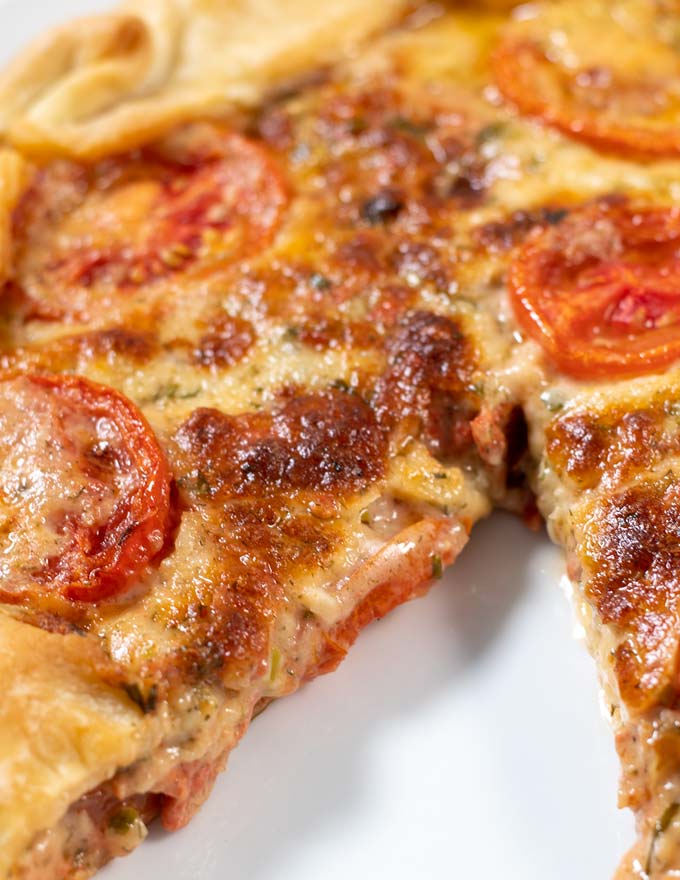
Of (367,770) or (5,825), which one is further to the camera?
(367,770)

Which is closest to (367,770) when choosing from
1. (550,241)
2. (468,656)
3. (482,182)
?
(468,656)

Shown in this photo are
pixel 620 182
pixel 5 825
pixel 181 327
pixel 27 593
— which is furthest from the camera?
pixel 620 182

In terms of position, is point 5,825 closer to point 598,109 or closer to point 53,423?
point 53,423

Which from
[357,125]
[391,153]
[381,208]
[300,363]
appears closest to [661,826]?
[300,363]

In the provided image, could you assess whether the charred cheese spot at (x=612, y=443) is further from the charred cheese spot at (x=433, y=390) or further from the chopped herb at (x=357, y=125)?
the chopped herb at (x=357, y=125)

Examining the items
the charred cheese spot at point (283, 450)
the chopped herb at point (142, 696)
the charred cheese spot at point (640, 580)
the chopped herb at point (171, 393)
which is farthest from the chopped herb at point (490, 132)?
the chopped herb at point (142, 696)

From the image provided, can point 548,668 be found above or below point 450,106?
below

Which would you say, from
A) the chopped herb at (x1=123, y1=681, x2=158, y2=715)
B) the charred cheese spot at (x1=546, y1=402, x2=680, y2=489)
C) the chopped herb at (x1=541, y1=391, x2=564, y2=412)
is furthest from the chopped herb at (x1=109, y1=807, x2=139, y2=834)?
the chopped herb at (x1=541, y1=391, x2=564, y2=412)

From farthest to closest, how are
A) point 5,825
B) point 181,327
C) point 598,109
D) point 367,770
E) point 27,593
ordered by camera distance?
point 598,109
point 181,327
point 367,770
point 27,593
point 5,825
